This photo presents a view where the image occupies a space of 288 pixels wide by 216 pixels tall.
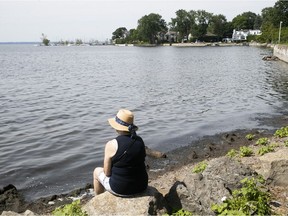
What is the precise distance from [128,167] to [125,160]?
0.16 m

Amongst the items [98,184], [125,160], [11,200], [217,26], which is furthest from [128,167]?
[217,26]

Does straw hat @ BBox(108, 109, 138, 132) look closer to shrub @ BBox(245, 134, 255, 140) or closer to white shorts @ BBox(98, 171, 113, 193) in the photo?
white shorts @ BBox(98, 171, 113, 193)

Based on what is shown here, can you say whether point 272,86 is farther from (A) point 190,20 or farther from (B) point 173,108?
(A) point 190,20

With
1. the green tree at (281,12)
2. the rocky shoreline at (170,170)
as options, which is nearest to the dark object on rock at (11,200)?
the rocky shoreline at (170,170)

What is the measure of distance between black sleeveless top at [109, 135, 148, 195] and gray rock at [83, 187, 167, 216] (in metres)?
0.16

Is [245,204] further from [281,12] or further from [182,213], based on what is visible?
[281,12]

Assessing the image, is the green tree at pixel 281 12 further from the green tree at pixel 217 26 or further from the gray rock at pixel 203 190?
the gray rock at pixel 203 190

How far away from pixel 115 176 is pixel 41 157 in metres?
7.97

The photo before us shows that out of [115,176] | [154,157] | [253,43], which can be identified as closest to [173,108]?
[154,157]

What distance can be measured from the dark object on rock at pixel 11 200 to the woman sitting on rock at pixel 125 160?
4159 mm

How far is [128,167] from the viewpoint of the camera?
6.33 metres

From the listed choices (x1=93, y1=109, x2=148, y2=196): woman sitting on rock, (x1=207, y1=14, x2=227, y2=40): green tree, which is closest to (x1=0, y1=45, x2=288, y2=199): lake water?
(x1=93, y1=109, x2=148, y2=196): woman sitting on rock

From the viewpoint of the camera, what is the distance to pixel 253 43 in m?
162

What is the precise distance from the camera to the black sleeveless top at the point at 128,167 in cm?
627
